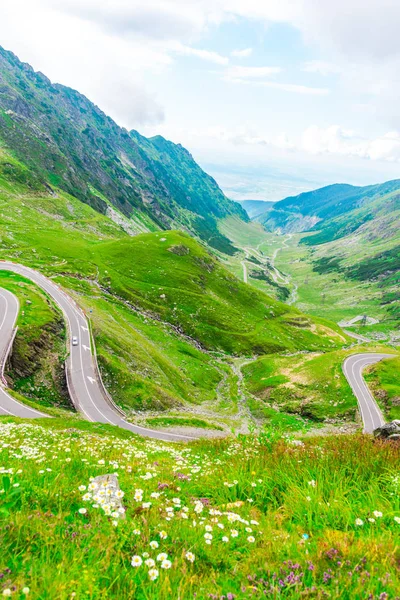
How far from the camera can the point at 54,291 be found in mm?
95812

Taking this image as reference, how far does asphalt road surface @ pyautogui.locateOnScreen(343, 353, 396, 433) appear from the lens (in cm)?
7118

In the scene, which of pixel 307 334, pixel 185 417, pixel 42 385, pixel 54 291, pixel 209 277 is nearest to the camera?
pixel 42 385

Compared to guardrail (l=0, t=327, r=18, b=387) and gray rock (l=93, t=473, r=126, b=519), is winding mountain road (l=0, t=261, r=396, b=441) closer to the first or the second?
guardrail (l=0, t=327, r=18, b=387)

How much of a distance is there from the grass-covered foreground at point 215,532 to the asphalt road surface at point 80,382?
44.1 meters

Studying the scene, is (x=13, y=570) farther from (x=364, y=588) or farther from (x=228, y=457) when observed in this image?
(x=228, y=457)

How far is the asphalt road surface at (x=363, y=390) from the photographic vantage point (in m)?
71.2

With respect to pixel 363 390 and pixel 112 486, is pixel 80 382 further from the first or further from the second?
pixel 363 390

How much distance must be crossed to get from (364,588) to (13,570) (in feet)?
13.6

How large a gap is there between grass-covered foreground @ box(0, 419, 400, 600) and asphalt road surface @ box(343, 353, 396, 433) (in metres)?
62.4

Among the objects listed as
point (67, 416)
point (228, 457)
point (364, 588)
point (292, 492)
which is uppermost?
point (364, 588)

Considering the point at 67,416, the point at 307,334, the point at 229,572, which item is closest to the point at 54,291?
the point at 67,416

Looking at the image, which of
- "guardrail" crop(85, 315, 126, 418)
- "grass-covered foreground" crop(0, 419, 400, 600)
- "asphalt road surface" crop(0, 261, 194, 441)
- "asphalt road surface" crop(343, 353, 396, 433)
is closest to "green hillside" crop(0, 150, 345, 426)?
"guardrail" crop(85, 315, 126, 418)

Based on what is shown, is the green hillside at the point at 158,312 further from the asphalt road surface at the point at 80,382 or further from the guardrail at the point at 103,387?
the asphalt road surface at the point at 80,382

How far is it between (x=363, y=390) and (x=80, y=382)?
72.3 m
